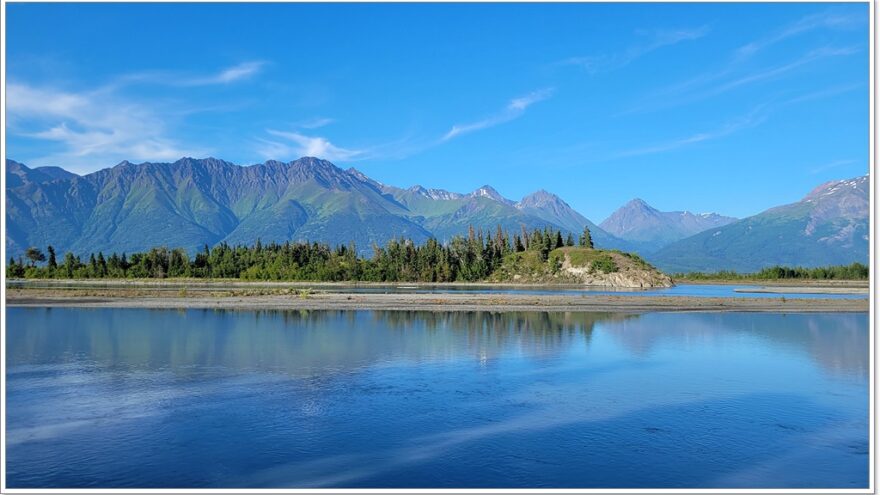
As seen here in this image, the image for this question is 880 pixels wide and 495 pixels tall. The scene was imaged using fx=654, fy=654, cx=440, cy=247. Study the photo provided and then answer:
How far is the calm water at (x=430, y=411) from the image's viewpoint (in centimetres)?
2009

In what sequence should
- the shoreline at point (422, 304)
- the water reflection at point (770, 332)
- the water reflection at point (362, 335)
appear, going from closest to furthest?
the water reflection at point (362, 335)
the water reflection at point (770, 332)
the shoreline at point (422, 304)

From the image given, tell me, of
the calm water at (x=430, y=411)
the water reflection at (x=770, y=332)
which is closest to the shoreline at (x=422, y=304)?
the water reflection at (x=770, y=332)

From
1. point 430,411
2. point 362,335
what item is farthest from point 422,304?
point 430,411

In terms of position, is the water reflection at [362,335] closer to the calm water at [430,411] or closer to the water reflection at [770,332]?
the water reflection at [770,332]

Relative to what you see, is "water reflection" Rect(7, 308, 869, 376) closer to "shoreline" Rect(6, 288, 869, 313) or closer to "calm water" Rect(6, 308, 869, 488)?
"calm water" Rect(6, 308, 869, 488)

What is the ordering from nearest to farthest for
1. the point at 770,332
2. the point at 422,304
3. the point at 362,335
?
the point at 362,335, the point at 770,332, the point at 422,304

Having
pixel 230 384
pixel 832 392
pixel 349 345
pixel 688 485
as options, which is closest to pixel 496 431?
pixel 688 485

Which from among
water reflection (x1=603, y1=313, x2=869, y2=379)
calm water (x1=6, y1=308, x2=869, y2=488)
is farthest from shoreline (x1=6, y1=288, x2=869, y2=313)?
calm water (x1=6, y1=308, x2=869, y2=488)

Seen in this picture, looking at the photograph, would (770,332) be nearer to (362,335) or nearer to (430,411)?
(362,335)

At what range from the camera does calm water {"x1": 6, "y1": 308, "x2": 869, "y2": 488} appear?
791 inches

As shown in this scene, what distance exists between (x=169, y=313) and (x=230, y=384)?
46840mm

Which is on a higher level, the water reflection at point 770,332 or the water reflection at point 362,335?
the water reflection at point 362,335

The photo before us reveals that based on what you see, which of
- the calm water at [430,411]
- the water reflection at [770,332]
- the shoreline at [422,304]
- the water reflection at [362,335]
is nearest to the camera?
the calm water at [430,411]

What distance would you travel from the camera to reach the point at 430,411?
2750cm
